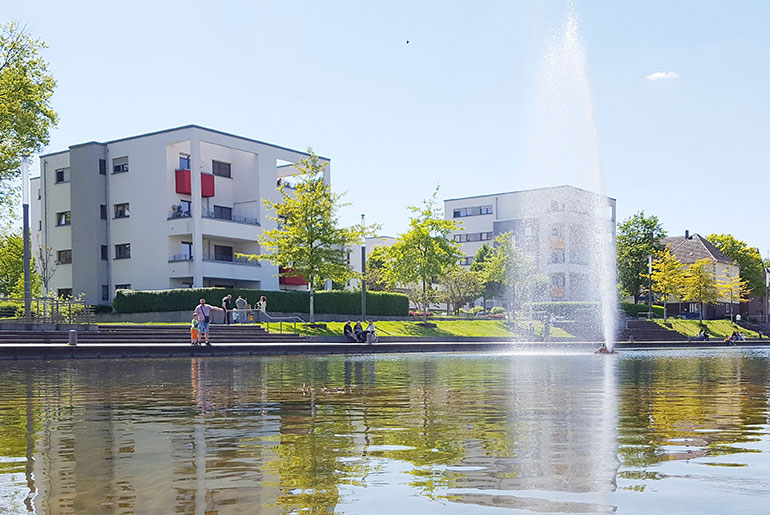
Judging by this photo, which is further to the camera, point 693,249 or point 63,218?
point 693,249

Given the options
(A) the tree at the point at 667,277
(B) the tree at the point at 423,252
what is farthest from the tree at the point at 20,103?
(A) the tree at the point at 667,277

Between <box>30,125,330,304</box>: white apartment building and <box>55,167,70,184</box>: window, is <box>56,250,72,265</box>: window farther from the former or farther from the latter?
<box>55,167,70,184</box>: window

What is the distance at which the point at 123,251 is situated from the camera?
180ft

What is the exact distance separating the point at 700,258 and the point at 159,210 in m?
66.1

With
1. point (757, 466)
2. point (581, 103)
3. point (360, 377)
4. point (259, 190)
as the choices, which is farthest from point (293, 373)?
point (259, 190)

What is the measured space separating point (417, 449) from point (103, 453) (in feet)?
8.30

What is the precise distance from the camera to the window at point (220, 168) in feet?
186

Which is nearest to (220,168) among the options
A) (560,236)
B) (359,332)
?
(359,332)

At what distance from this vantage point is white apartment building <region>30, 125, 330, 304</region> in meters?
52.3

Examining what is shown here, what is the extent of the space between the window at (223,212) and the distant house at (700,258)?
51.7m

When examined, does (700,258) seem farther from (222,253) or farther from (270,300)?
(270,300)

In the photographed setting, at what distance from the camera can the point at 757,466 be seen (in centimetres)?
540

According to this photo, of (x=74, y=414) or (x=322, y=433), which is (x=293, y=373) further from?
(x=322, y=433)

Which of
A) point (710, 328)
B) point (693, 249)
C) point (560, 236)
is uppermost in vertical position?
point (560, 236)
